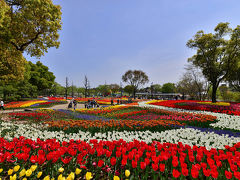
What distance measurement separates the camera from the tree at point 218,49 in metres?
17.2

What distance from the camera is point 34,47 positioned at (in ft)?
40.5

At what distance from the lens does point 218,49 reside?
711 inches

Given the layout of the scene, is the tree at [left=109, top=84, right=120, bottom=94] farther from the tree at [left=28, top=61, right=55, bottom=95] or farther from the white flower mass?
the white flower mass

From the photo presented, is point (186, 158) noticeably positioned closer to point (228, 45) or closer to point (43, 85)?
point (228, 45)

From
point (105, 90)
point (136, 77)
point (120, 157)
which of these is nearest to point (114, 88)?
point (105, 90)

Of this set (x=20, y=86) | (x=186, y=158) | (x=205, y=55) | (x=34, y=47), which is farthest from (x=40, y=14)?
(x=20, y=86)

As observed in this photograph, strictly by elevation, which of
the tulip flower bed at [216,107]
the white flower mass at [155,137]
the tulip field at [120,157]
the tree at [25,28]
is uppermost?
the tree at [25,28]

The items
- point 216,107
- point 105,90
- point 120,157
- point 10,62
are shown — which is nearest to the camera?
point 120,157

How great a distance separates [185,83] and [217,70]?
89.1ft

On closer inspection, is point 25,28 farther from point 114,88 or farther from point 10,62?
point 114,88

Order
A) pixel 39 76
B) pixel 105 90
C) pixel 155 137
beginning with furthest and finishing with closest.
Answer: pixel 105 90, pixel 39 76, pixel 155 137

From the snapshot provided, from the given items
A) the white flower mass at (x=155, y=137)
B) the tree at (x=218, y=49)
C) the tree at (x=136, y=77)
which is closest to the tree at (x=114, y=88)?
the tree at (x=136, y=77)

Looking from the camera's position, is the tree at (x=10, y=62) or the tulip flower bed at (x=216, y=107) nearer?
the tree at (x=10, y=62)

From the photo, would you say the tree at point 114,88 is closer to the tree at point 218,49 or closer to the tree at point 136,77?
the tree at point 136,77
